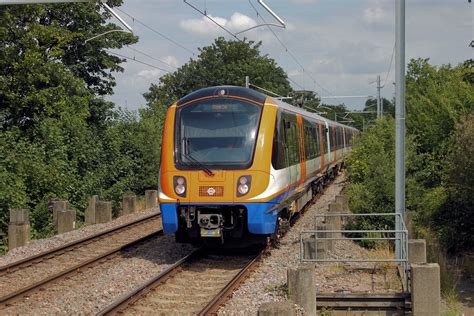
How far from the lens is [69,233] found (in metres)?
→ 15.6

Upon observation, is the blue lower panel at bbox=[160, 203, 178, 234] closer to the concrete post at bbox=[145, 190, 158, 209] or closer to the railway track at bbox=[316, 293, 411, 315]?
the railway track at bbox=[316, 293, 411, 315]

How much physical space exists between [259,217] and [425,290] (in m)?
3.66

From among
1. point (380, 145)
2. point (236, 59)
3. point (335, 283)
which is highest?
point (236, 59)

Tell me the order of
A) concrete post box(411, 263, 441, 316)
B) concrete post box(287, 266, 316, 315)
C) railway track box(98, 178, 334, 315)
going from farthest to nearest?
railway track box(98, 178, 334, 315) < concrete post box(287, 266, 316, 315) < concrete post box(411, 263, 441, 316)

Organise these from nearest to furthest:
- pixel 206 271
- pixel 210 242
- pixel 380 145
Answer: pixel 206 271 < pixel 210 242 < pixel 380 145

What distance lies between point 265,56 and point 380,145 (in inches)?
2026

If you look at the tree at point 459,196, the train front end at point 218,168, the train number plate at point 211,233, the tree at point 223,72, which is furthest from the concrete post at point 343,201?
the tree at point 223,72

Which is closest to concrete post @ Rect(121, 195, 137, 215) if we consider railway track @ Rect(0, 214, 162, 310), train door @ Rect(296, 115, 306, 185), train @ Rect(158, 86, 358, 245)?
railway track @ Rect(0, 214, 162, 310)

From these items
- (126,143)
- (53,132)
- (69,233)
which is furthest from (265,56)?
(69,233)

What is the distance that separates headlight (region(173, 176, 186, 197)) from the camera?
11.4m

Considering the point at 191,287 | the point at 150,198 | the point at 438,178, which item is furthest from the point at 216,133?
the point at 150,198

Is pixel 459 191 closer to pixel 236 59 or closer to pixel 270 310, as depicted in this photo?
pixel 270 310

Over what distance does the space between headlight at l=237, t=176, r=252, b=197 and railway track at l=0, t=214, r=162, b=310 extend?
2850 millimetres

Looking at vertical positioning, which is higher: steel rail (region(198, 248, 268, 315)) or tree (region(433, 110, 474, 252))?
tree (region(433, 110, 474, 252))
